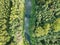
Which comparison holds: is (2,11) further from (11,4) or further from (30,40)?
(30,40)

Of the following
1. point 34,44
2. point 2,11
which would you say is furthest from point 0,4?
point 34,44

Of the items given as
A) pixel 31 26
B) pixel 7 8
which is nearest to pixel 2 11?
pixel 7 8

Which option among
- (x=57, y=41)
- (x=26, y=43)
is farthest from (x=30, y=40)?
(x=57, y=41)

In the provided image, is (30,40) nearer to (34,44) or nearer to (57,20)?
(34,44)

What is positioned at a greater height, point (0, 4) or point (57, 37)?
point (0, 4)

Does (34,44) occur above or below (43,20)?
below

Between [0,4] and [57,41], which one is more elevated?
[0,4]

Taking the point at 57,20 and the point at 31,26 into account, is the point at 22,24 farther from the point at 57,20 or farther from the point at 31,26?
the point at 57,20
